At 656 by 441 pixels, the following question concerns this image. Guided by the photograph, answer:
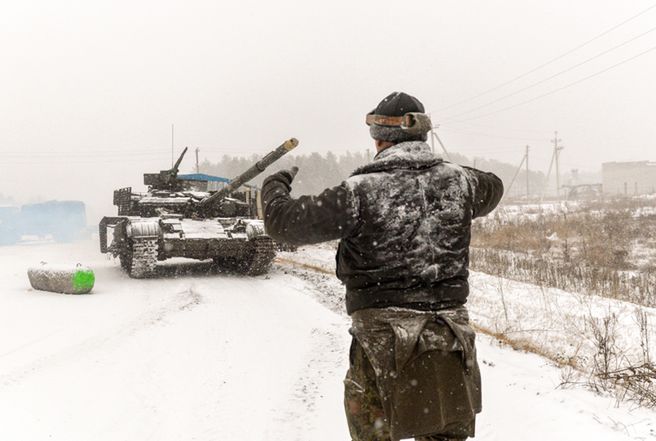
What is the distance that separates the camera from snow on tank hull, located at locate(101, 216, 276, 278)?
34.1 ft

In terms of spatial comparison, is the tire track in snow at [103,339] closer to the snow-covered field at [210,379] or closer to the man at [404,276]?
the snow-covered field at [210,379]

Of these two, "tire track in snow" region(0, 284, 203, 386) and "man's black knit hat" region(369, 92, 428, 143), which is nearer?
"man's black knit hat" region(369, 92, 428, 143)

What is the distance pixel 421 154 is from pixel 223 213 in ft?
37.0

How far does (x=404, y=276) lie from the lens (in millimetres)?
2027

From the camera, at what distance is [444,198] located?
6.79 ft

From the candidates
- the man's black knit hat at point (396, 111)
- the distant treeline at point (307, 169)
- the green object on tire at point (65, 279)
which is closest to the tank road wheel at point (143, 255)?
the green object on tire at point (65, 279)

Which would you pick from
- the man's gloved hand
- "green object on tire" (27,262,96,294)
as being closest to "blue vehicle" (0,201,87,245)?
"green object on tire" (27,262,96,294)

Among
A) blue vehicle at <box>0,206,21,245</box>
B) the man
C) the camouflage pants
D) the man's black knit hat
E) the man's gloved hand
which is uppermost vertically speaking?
the man's black knit hat

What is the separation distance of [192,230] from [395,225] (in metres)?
9.35

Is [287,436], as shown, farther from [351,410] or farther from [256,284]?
[256,284]

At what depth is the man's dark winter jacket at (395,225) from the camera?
2.01 m

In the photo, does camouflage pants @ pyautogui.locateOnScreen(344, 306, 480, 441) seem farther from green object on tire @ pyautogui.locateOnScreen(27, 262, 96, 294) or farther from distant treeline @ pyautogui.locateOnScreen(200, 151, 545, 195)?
distant treeline @ pyautogui.locateOnScreen(200, 151, 545, 195)

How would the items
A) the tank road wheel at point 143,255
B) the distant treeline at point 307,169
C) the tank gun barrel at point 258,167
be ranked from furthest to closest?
the distant treeline at point 307,169
the tank road wheel at point 143,255
the tank gun barrel at point 258,167

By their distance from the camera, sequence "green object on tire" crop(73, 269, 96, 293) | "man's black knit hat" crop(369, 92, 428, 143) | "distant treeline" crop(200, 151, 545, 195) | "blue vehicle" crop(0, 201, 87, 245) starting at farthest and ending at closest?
1. "distant treeline" crop(200, 151, 545, 195)
2. "blue vehicle" crop(0, 201, 87, 245)
3. "green object on tire" crop(73, 269, 96, 293)
4. "man's black knit hat" crop(369, 92, 428, 143)
